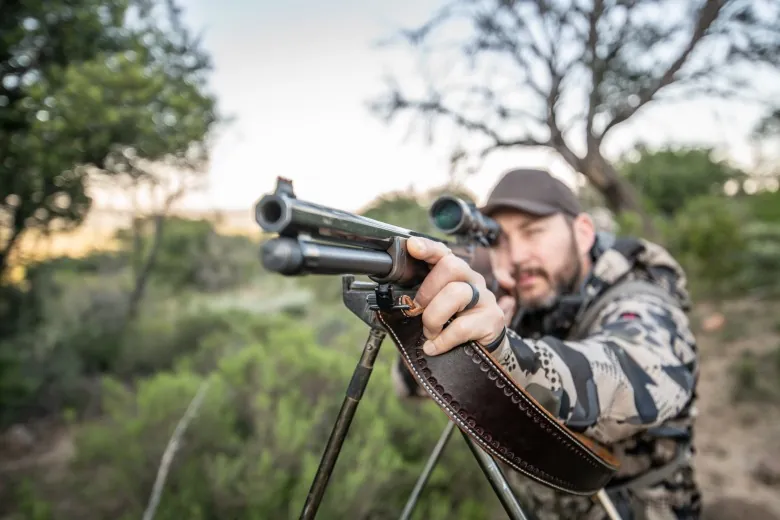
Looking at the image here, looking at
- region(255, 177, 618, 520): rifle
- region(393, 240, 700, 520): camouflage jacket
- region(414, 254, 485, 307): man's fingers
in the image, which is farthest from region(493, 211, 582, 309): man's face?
region(414, 254, 485, 307): man's fingers

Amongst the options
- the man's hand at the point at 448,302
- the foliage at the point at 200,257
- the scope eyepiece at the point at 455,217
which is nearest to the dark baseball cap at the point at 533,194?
the scope eyepiece at the point at 455,217

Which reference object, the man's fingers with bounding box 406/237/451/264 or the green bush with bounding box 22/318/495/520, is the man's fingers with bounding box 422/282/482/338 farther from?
the green bush with bounding box 22/318/495/520

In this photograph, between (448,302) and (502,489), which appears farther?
(502,489)

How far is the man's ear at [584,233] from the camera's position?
2.22 meters

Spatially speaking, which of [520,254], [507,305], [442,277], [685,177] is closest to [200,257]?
[520,254]

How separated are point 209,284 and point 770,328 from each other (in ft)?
52.0

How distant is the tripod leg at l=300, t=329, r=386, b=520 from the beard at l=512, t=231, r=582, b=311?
1208mm

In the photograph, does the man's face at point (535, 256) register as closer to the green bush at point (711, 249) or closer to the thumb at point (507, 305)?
the thumb at point (507, 305)

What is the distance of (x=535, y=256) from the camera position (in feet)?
6.84

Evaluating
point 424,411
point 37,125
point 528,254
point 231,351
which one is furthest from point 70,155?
point 528,254

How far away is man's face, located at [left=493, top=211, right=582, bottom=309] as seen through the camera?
2078 mm

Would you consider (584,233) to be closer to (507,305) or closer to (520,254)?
(520,254)

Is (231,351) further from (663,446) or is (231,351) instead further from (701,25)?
(701,25)

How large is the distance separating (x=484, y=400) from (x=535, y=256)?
1115 mm
